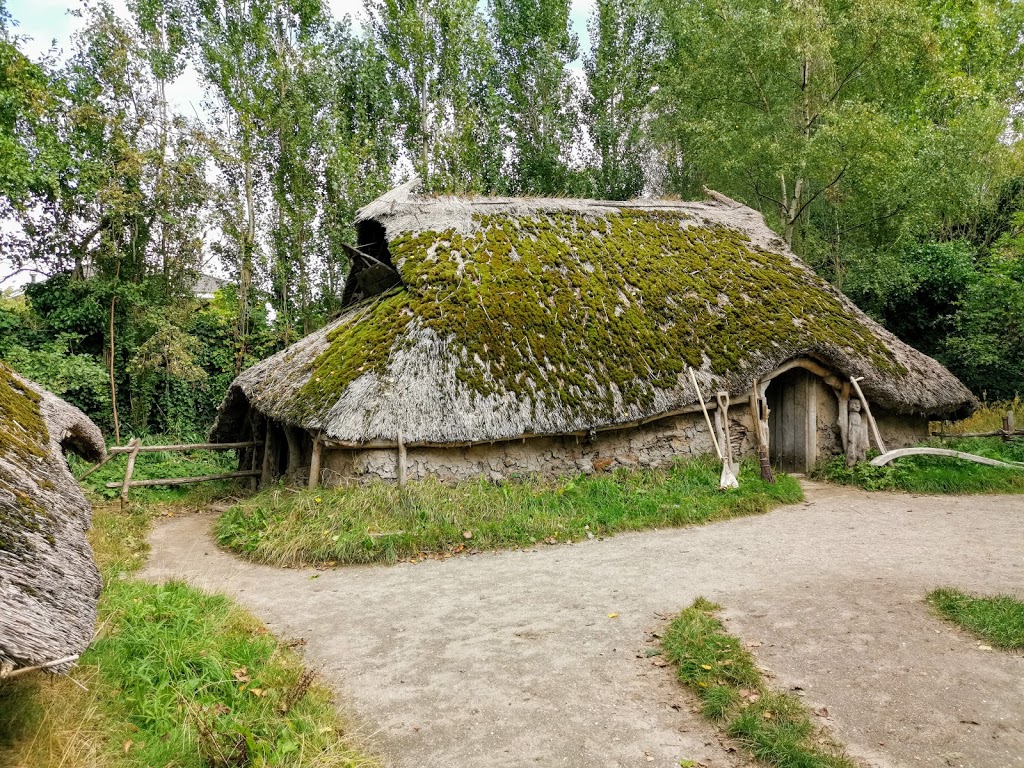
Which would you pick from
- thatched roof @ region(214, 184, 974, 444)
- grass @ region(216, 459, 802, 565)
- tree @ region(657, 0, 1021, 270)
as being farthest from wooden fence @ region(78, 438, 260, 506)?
tree @ region(657, 0, 1021, 270)

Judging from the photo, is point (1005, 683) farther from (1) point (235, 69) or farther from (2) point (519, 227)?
(1) point (235, 69)

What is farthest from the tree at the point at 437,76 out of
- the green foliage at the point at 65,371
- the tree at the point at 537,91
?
the green foliage at the point at 65,371

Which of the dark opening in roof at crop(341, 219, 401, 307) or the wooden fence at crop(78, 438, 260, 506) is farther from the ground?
the dark opening in roof at crop(341, 219, 401, 307)

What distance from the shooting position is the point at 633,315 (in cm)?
1015

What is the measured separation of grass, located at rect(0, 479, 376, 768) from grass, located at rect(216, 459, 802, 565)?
81.4 inches

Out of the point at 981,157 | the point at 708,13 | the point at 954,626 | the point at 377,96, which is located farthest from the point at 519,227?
the point at 981,157

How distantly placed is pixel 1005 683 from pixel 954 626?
86cm

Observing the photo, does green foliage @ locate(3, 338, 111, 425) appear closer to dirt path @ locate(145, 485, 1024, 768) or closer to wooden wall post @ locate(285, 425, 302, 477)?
wooden wall post @ locate(285, 425, 302, 477)

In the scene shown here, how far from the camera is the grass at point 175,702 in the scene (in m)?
2.88

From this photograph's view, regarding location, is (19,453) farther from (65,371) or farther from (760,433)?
(65,371)

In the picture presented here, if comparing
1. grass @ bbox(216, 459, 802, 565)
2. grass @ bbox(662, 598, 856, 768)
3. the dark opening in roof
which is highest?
the dark opening in roof

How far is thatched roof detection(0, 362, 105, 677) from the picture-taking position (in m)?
2.20

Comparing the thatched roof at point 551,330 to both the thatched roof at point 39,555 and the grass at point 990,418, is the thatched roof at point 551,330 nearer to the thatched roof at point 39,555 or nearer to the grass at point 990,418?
the grass at point 990,418

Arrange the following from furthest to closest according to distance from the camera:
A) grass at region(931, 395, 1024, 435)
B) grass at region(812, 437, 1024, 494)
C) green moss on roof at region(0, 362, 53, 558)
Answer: grass at region(931, 395, 1024, 435), grass at region(812, 437, 1024, 494), green moss on roof at region(0, 362, 53, 558)
